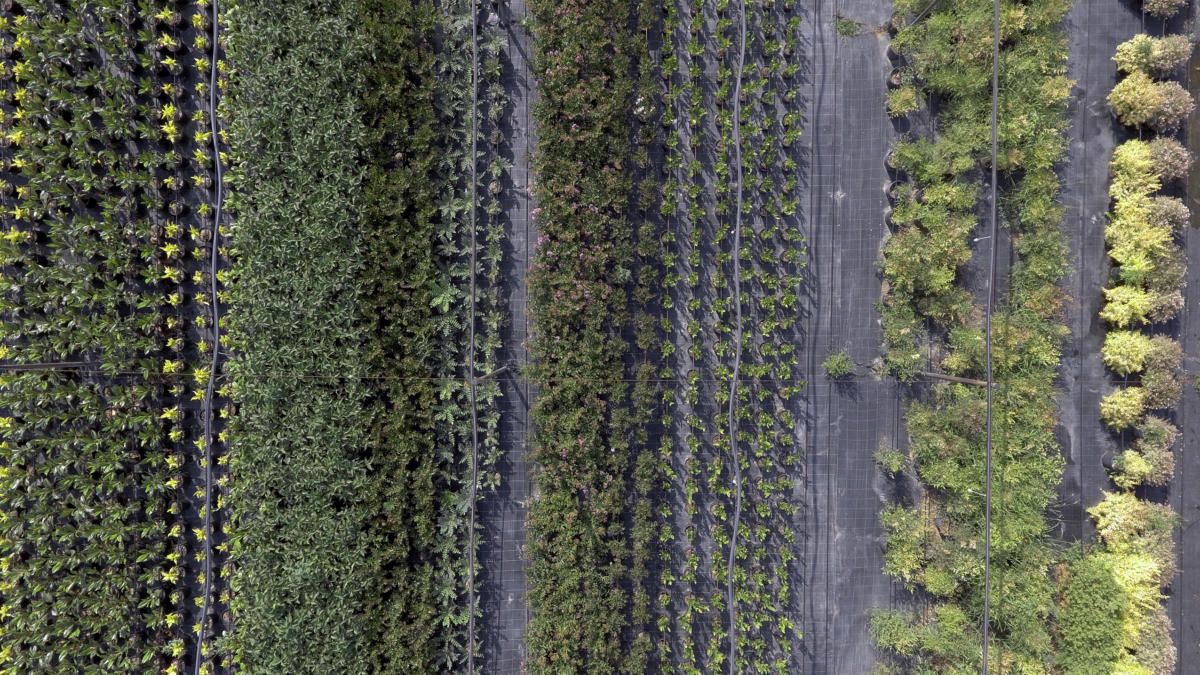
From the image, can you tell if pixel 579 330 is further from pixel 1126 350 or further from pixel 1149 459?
pixel 1149 459

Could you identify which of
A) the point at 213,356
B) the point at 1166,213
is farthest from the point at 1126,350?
the point at 213,356

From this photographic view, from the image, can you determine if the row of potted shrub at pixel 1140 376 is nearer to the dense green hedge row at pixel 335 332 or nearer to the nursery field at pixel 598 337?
the nursery field at pixel 598 337

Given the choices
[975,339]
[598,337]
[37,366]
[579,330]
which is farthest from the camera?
[975,339]

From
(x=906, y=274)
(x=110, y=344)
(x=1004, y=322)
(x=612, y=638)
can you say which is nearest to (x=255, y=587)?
(x=110, y=344)

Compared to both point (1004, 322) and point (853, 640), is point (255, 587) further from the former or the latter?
point (1004, 322)

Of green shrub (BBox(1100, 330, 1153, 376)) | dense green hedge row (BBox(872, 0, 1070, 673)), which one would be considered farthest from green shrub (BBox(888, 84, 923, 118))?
green shrub (BBox(1100, 330, 1153, 376))

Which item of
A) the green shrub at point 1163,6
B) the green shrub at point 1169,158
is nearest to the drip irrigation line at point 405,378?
the green shrub at point 1169,158

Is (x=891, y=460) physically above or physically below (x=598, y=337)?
below
